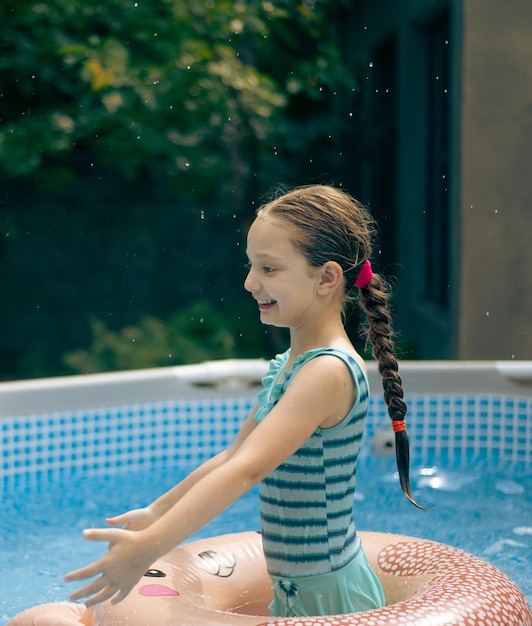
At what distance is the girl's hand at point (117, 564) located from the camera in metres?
1.79

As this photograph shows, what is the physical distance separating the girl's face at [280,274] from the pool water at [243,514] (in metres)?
1.97

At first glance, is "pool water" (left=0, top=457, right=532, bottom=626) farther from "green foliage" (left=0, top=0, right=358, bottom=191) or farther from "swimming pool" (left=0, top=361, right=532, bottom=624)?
"green foliage" (left=0, top=0, right=358, bottom=191)

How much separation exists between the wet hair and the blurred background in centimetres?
486

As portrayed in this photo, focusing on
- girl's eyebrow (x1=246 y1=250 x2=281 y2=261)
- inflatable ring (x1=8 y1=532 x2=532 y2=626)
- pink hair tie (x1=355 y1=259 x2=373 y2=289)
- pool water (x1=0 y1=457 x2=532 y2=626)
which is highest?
girl's eyebrow (x1=246 y1=250 x2=281 y2=261)

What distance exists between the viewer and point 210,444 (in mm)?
5297

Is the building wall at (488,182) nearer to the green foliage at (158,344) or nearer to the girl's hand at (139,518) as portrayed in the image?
the green foliage at (158,344)

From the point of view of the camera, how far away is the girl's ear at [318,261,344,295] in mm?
2168

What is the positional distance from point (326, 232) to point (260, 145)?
670cm

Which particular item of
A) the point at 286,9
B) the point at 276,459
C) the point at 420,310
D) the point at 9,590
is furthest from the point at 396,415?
the point at 286,9

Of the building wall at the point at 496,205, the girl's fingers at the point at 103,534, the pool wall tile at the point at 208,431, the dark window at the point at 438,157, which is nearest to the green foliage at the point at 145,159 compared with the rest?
the dark window at the point at 438,157

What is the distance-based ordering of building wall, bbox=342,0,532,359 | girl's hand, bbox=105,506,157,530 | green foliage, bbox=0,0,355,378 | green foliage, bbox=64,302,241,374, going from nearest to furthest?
girl's hand, bbox=105,506,157,530 → building wall, bbox=342,0,532,359 → green foliage, bbox=0,0,355,378 → green foliage, bbox=64,302,241,374

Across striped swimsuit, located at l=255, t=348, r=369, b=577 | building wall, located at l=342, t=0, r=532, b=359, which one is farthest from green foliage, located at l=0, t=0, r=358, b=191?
striped swimsuit, located at l=255, t=348, r=369, b=577

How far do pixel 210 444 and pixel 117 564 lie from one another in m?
3.51

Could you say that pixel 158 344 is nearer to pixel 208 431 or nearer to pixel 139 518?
pixel 208 431
